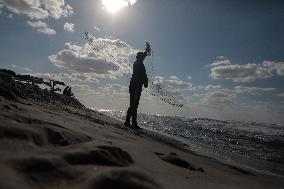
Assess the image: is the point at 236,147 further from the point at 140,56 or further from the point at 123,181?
the point at 123,181

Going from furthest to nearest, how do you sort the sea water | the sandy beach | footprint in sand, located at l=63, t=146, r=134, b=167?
the sea water, footprint in sand, located at l=63, t=146, r=134, b=167, the sandy beach

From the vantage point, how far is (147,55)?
36.4ft

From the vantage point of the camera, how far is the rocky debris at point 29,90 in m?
9.09

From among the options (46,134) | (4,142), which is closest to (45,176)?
(4,142)

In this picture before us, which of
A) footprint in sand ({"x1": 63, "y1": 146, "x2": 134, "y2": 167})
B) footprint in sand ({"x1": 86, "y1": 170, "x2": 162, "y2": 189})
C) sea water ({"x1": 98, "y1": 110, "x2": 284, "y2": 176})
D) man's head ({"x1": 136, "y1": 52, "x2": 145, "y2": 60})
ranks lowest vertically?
footprint in sand ({"x1": 86, "y1": 170, "x2": 162, "y2": 189})

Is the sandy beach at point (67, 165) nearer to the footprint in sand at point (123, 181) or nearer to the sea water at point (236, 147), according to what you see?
the footprint in sand at point (123, 181)

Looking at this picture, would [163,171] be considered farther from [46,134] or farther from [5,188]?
[5,188]

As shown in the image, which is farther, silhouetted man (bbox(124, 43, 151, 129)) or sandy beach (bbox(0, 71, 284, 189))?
silhouetted man (bbox(124, 43, 151, 129))

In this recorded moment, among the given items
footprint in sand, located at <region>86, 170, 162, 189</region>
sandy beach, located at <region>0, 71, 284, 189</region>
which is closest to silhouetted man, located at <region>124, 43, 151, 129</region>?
sandy beach, located at <region>0, 71, 284, 189</region>

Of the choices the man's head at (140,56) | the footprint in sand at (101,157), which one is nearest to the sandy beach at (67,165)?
the footprint in sand at (101,157)

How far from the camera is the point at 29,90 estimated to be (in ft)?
43.5

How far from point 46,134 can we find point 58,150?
532mm

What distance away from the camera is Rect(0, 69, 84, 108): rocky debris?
9086mm

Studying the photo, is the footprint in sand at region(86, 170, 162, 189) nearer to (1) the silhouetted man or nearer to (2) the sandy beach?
(2) the sandy beach
